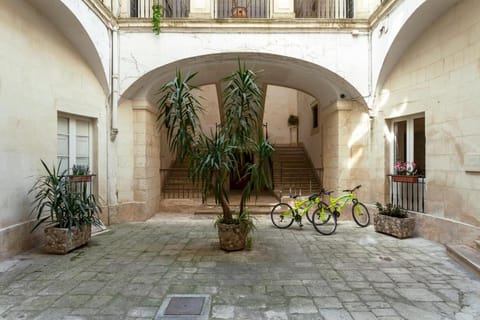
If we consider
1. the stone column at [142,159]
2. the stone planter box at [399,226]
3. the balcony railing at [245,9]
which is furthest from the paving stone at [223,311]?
the balcony railing at [245,9]

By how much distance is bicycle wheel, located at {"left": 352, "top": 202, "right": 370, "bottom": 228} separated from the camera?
5648 mm

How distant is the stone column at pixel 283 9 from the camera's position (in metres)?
5.95

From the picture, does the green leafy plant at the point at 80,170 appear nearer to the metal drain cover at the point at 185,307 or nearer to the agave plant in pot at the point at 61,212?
the agave plant in pot at the point at 61,212

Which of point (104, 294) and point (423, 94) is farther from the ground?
point (423, 94)

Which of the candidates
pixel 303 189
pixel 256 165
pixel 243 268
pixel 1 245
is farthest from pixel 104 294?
pixel 303 189

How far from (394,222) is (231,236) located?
2744 millimetres

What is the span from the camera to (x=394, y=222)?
4867mm

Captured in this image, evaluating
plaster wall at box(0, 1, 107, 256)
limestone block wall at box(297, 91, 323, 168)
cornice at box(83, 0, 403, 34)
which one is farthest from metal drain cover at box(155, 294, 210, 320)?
limestone block wall at box(297, 91, 323, 168)

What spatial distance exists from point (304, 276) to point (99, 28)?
528 centimetres

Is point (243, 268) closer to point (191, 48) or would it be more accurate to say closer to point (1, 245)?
point (1, 245)

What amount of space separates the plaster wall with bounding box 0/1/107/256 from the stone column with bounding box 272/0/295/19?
3.85 metres

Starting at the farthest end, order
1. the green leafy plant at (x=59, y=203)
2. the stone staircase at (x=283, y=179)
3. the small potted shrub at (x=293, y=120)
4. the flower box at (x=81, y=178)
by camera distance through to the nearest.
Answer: the small potted shrub at (x=293, y=120)
the stone staircase at (x=283, y=179)
the flower box at (x=81, y=178)
the green leafy plant at (x=59, y=203)

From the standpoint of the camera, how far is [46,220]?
4477mm

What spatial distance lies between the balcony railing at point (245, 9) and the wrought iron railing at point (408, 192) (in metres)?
3.75
